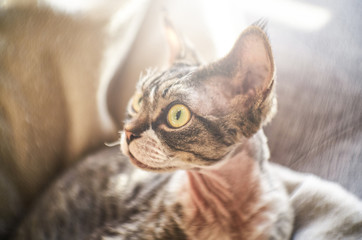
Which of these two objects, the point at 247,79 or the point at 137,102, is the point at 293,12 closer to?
the point at 247,79

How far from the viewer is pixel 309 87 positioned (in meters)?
0.47

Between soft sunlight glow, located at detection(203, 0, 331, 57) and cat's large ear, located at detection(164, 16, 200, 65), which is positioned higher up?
soft sunlight glow, located at detection(203, 0, 331, 57)

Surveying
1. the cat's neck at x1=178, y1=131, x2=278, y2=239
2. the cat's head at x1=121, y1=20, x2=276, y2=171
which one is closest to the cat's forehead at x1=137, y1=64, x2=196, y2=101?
the cat's head at x1=121, y1=20, x2=276, y2=171

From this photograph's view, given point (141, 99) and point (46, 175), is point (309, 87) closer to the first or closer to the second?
point (141, 99)

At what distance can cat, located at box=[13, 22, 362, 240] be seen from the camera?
0.42 metres

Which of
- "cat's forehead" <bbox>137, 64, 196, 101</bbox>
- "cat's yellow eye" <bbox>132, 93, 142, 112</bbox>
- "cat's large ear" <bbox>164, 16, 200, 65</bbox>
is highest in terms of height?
"cat's large ear" <bbox>164, 16, 200, 65</bbox>

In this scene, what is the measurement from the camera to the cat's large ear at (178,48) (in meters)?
0.52

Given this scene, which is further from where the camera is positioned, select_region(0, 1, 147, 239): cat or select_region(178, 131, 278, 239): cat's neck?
select_region(0, 1, 147, 239): cat

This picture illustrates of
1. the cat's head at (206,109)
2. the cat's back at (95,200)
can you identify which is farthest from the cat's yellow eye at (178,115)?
the cat's back at (95,200)

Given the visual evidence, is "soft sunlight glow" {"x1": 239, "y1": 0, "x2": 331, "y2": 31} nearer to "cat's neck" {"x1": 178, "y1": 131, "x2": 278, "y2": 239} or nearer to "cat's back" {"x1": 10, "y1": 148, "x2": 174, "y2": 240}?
"cat's neck" {"x1": 178, "y1": 131, "x2": 278, "y2": 239}

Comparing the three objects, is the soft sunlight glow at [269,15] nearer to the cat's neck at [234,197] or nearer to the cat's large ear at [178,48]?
the cat's large ear at [178,48]

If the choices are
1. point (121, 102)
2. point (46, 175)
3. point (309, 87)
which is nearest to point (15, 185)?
point (46, 175)

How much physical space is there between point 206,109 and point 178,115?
39 millimetres

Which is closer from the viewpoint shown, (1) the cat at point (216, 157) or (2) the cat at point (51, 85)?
(1) the cat at point (216, 157)
